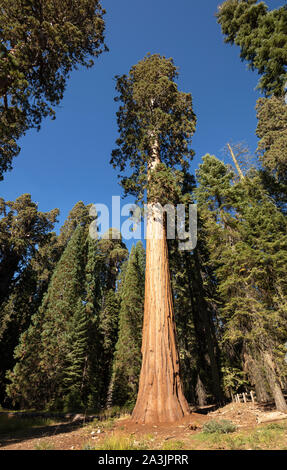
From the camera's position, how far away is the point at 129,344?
55.3ft

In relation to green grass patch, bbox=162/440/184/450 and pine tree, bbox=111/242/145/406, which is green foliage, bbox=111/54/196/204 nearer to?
green grass patch, bbox=162/440/184/450

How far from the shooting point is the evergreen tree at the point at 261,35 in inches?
242

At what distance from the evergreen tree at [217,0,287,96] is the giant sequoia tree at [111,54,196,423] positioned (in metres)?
2.65

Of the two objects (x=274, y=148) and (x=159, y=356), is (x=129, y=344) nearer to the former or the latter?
(x=159, y=356)

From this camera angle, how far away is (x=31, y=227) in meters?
19.8

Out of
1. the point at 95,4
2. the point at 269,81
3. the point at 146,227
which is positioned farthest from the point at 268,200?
the point at 95,4

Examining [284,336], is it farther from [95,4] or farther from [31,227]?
[31,227]

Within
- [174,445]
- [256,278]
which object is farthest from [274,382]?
[174,445]

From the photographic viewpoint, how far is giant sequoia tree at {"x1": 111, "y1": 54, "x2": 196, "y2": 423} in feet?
17.2

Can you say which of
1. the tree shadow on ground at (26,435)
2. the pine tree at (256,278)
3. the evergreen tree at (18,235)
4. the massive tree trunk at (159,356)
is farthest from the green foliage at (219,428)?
the evergreen tree at (18,235)

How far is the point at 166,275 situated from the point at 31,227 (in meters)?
17.0

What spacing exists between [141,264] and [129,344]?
8814 mm

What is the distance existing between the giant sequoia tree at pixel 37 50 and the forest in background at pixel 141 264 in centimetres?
4

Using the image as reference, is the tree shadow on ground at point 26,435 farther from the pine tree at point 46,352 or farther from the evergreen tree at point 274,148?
the evergreen tree at point 274,148
